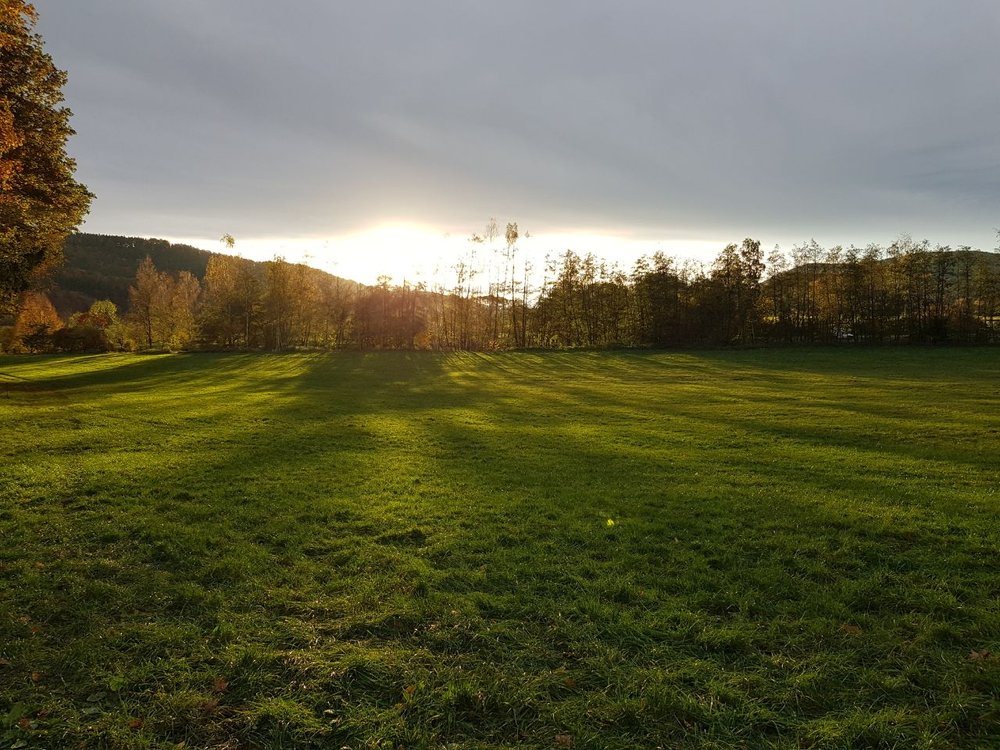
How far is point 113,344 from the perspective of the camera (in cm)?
7631

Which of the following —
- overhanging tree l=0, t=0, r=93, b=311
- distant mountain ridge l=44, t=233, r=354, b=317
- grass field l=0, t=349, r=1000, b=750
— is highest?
distant mountain ridge l=44, t=233, r=354, b=317

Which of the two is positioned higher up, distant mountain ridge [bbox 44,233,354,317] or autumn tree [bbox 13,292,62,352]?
distant mountain ridge [bbox 44,233,354,317]

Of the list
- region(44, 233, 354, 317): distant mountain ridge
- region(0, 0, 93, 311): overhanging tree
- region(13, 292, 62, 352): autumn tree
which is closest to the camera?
region(0, 0, 93, 311): overhanging tree

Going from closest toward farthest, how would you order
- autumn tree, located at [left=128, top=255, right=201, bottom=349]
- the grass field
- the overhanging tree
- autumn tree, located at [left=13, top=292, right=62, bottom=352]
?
the grass field → the overhanging tree → autumn tree, located at [left=13, top=292, right=62, bottom=352] → autumn tree, located at [left=128, top=255, right=201, bottom=349]

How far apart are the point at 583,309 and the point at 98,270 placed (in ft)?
588

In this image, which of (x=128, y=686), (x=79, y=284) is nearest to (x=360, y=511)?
(x=128, y=686)

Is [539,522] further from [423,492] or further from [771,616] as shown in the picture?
[771,616]

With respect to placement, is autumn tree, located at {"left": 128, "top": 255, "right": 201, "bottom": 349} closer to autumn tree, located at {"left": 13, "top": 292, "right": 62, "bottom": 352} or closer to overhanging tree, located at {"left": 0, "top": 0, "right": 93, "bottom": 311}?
autumn tree, located at {"left": 13, "top": 292, "right": 62, "bottom": 352}

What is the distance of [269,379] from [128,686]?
132 ft

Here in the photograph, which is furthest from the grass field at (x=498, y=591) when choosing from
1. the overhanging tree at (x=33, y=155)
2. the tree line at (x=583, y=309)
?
the tree line at (x=583, y=309)

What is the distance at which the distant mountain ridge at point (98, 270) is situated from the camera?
139438 mm

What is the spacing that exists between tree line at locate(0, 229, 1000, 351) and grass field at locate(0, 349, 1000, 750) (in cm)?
6040

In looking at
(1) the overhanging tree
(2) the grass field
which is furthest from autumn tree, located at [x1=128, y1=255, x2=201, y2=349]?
(2) the grass field

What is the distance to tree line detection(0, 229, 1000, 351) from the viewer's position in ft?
226
